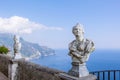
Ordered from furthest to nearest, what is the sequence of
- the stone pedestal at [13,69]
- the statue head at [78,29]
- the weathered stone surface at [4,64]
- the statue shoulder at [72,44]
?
the weathered stone surface at [4,64], the stone pedestal at [13,69], the statue shoulder at [72,44], the statue head at [78,29]

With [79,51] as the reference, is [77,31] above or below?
above

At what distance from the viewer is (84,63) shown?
15.1ft

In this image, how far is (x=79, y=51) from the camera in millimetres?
4527

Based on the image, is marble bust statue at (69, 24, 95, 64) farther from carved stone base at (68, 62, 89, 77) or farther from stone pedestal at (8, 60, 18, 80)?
stone pedestal at (8, 60, 18, 80)

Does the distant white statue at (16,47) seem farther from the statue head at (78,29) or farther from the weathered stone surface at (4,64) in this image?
the statue head at (78,29)

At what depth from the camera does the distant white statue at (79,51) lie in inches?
175

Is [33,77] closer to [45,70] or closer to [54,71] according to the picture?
[45,70]

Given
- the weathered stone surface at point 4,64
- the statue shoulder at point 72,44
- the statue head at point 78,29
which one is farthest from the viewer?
the weathered stone surface at point 4,64

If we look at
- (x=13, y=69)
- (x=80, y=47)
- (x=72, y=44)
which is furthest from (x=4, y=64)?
(x=80, y=47)

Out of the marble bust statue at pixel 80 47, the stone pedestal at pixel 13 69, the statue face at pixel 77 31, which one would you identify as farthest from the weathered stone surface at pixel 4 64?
the statue face at pixel 77 31

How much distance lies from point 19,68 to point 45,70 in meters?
2.23

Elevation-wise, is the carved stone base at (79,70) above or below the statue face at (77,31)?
below

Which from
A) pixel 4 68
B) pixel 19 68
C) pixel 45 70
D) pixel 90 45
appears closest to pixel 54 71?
pixel 45 70

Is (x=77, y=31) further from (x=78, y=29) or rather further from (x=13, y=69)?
(x=13, y=69)
